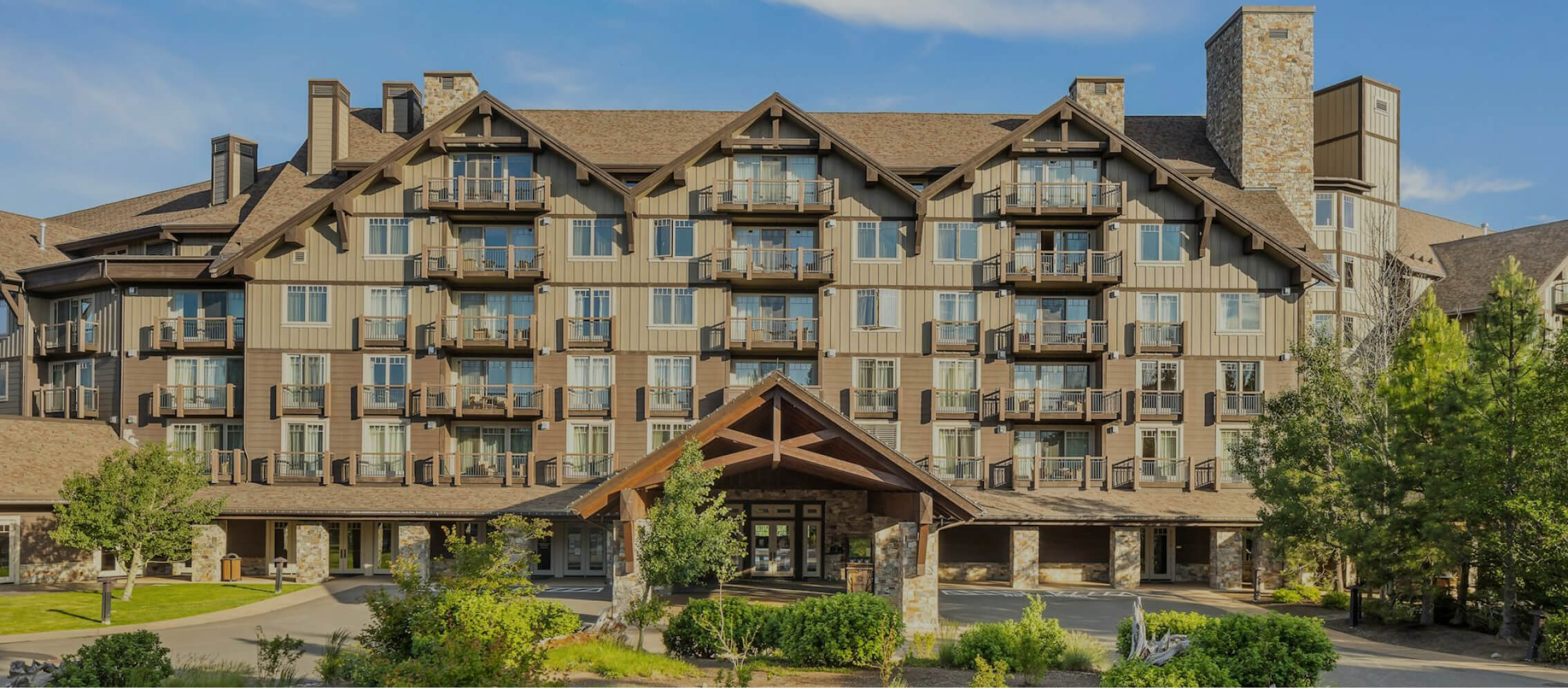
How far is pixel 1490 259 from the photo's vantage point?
39875mm

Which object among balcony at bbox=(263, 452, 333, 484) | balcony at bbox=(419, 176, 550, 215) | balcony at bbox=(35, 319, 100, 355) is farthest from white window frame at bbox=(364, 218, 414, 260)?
balcony at bbox=(35, 319, 100, 355)

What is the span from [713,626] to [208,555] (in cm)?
2218

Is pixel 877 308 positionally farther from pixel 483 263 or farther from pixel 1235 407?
pixel 483 263

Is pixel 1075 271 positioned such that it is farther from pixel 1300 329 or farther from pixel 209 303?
pixel 209 303

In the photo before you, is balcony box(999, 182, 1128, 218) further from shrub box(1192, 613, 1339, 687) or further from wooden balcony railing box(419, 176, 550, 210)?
shrub box(1192, 613, 1339, 687)

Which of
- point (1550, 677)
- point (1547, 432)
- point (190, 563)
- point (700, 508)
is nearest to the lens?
point (1550, 677)

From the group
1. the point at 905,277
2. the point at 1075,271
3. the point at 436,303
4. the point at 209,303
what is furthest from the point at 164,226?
the point at 1075,271

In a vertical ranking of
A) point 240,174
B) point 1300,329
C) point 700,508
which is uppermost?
point 240,174

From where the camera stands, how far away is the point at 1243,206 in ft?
115

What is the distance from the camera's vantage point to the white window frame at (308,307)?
3269 centimetres

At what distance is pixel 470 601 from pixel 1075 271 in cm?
2391

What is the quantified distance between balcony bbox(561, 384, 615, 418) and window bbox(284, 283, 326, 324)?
8.42 meters

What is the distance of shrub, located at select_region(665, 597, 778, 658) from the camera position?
17.1 meters

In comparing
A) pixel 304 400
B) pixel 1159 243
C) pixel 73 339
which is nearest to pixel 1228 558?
pixel 1159 243
